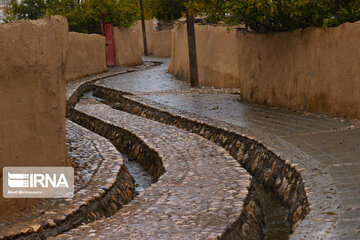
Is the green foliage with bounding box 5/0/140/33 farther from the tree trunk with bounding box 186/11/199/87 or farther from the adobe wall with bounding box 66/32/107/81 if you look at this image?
the tree trunk with bounding box 186/11/199/87

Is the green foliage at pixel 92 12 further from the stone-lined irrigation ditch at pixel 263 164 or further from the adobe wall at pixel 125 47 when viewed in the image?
the stone-lined irrigation ditch at pixel 263 164

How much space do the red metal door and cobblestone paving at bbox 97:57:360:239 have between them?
38.9ft

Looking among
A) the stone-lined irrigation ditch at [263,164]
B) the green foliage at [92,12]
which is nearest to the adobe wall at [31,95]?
the stone-lined irrigation ditch at [263,164]

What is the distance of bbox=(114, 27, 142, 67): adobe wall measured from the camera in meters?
27.4

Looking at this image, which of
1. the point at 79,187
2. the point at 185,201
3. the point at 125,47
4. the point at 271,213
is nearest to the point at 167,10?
the point at 125,47

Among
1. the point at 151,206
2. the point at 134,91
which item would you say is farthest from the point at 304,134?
the point at 134,91

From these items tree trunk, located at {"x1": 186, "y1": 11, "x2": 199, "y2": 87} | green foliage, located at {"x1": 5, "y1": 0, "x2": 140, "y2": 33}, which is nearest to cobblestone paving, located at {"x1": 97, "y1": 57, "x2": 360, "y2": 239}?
tree trunk, located at {"x1": 186, "y1": 11, "x2": 199, "y2": 87}

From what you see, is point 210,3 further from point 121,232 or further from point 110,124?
point 121,232

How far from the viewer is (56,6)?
96.3ft

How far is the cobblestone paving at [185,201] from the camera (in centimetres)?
498

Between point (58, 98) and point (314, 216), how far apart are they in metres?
2.82

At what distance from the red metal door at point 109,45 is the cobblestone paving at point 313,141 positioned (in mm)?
11846

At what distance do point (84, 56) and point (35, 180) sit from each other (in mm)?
17252

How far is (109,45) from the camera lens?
27047 millimetres
